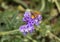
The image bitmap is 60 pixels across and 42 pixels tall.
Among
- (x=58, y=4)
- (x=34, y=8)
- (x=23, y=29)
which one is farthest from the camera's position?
(x=34, y=8)

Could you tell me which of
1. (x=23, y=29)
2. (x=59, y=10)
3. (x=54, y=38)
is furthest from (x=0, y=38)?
(x=59, y=10)

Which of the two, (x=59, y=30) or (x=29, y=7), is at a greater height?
(x=29, y=7)

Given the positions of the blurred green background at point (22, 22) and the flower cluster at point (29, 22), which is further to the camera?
the blurred green background at point (22, 22)

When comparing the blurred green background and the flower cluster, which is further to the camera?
the blurred green background

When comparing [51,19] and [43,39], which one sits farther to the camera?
[51,19]

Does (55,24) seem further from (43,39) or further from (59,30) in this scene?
(43,39)

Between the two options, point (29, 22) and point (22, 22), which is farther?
point (22, 22)

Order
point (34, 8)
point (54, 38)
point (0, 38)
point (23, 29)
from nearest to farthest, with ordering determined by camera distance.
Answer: point (23, 29) < point (54, 38) < point (0, 38) < point (34, 8)

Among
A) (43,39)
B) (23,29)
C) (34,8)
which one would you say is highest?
(34,8)
